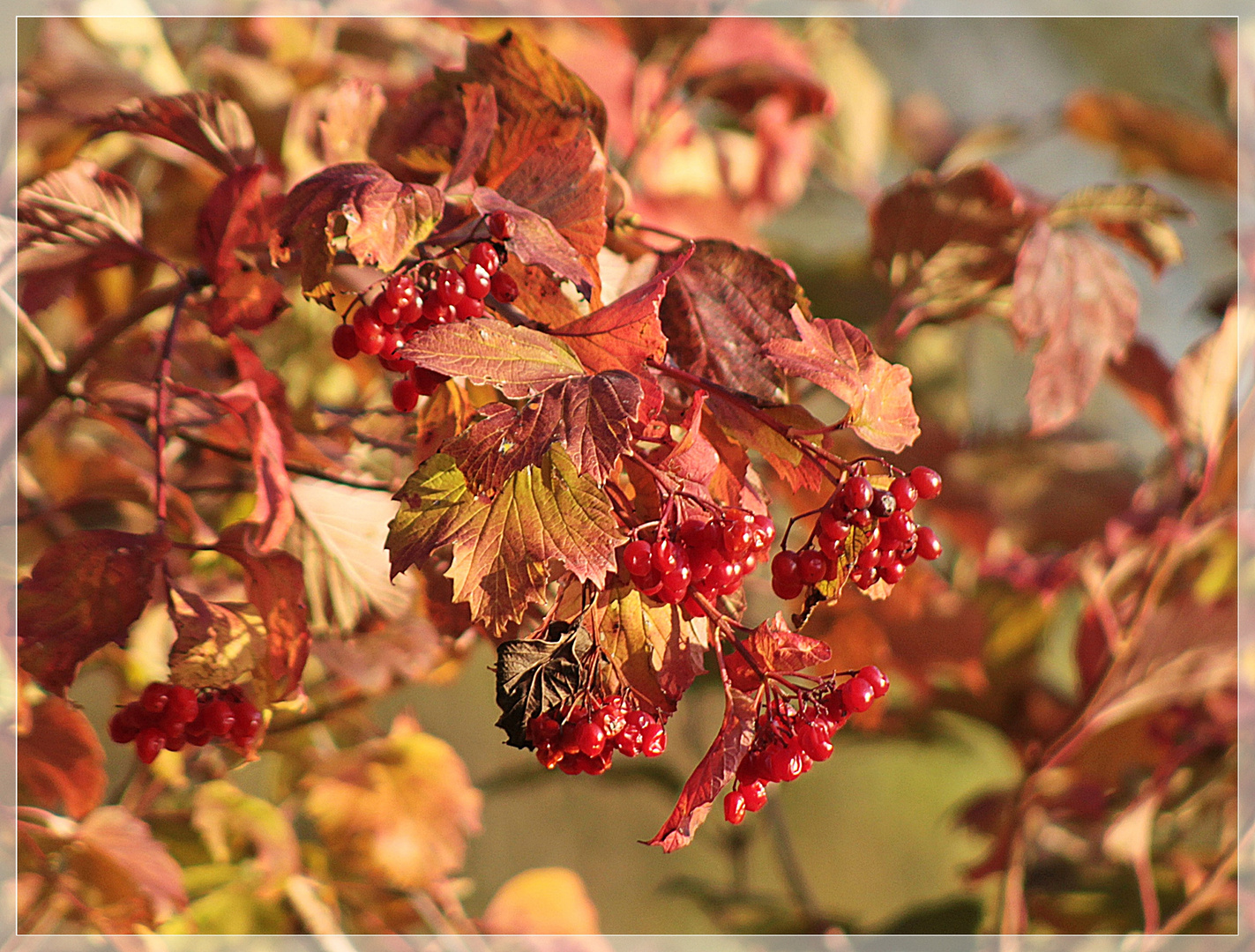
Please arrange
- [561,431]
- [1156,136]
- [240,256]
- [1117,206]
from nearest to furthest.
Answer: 1. [561,431]
2. [240,256]
3. [1117,206]
4. [1156,136]

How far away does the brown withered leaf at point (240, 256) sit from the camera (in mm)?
306

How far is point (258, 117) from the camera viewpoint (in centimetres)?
50

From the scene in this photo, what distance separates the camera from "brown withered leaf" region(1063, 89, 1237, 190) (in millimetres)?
614

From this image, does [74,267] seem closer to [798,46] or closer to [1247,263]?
[798,46]

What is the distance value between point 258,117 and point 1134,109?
57cm

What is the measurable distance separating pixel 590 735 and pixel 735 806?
51 millimetres

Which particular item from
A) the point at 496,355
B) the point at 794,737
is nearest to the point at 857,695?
the point at 794,737

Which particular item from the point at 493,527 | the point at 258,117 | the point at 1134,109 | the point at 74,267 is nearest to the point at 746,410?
the point at 493,527

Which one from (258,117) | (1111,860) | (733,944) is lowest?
(733,944)

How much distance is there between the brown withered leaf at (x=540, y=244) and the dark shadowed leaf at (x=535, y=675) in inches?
3.6

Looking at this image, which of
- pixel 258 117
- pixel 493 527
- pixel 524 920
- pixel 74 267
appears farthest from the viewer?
pixel 524 920

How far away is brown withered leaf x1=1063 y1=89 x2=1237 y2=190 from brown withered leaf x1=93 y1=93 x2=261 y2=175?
57cm

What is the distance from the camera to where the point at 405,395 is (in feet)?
0.84

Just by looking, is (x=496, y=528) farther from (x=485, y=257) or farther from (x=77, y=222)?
(x=77, y=222)
